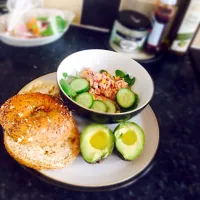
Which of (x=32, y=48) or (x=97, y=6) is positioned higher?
(x=97, y=6)

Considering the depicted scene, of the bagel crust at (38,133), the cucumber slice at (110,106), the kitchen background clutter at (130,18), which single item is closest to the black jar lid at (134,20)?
the kitchen background clutter at (130,18)

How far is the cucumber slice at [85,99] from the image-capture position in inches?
28.6

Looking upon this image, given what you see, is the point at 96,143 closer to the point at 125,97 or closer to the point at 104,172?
the point at 104,172

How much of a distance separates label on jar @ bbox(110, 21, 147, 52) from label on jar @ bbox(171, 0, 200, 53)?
137 millimetres

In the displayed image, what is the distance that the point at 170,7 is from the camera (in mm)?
984

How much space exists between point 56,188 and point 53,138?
116 millimetres

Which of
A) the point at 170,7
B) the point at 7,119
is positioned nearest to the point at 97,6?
the point at 170,7

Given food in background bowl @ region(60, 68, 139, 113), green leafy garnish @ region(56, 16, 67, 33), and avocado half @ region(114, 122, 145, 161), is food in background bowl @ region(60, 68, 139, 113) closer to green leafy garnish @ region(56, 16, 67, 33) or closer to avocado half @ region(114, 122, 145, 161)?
avocado half @ region(114, 122, 145, 161)

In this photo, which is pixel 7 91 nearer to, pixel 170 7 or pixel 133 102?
pixel 133 102

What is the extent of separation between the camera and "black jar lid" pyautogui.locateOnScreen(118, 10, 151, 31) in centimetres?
98

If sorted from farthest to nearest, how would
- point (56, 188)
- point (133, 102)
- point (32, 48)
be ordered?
point (32, 48)
point (133, 102)
point (56, 188)

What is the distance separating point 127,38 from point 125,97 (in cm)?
33

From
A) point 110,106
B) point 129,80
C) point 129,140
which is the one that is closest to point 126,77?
point 129,80

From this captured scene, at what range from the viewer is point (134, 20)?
100 cm
